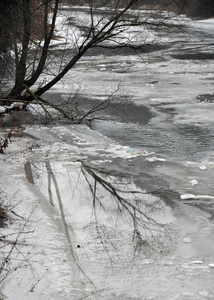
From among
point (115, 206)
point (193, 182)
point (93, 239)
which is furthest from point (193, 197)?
point (93, 239)

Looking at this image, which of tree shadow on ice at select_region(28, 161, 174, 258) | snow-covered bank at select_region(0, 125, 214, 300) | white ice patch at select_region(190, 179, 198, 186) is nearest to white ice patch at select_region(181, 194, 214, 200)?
snow-covered bank at select_region(0, 125, 214, 300)

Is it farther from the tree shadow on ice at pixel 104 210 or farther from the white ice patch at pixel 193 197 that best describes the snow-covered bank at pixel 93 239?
the white ice patch at pixel 193 197

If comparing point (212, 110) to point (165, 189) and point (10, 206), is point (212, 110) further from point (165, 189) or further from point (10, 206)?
point (10, 206)

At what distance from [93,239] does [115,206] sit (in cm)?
117

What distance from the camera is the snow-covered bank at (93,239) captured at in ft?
17.0

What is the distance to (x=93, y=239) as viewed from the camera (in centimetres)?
629

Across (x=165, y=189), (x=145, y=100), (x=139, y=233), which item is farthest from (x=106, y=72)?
(x=139, y=233)

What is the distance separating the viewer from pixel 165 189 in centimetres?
793

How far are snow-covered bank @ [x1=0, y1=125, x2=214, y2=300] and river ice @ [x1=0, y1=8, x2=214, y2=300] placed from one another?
0.01 m

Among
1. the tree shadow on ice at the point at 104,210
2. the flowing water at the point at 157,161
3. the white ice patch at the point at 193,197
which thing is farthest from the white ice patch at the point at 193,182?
the tree shadow on ice at the point at 104,210

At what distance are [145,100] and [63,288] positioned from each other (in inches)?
418

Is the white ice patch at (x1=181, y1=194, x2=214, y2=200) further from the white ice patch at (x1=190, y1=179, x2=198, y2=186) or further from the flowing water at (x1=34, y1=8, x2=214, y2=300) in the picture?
the white ice patch at (x1=190, y1=179, x2=198, y2=186)

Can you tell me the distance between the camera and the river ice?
530 cm

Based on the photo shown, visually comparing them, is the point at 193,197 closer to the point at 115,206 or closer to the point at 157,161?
the point at 115,206
